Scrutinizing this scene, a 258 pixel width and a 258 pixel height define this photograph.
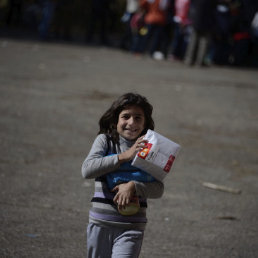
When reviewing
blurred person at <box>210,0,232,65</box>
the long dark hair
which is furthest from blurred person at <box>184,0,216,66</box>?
the long dark hair

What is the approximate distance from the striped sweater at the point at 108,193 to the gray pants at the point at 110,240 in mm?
37

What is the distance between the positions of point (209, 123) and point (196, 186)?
354 cm

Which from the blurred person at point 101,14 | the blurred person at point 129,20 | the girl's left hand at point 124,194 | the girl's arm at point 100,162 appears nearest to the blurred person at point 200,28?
the blurred person at point 129,20

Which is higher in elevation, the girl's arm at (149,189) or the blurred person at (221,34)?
the blurred person at (221,34)

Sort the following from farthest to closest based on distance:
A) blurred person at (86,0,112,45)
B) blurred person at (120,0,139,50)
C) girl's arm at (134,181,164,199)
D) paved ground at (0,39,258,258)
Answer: blurred person at (86,0,112,45) → blurred person at (120,0,139,50) → paved ground at (0,39,258,258) → girl's arm at (134,181,164,199)

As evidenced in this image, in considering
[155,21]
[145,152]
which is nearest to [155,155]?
[145,152]

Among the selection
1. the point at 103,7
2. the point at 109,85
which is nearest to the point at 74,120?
the point at 109,85

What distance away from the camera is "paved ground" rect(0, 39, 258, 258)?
4859 mm

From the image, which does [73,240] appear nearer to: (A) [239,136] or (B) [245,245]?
(B) [245,245]

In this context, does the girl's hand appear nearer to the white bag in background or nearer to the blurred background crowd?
the white bag in background

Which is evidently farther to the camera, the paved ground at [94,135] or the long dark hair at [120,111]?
the paved ground at [94,135]

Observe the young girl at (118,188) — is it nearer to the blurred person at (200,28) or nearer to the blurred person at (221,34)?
the blurred person at (200,28)

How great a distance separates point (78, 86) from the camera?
1190 centimetres

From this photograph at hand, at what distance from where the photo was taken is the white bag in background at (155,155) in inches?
128
